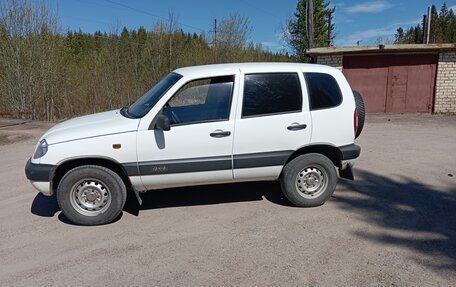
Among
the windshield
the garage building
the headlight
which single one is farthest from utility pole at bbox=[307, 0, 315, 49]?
the headlight

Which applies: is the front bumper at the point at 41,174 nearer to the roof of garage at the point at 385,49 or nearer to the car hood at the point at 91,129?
the car hood at the point at 91,129

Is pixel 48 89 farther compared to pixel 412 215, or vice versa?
pixel 48 89

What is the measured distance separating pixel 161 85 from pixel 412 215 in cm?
361

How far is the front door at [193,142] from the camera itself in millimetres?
3848

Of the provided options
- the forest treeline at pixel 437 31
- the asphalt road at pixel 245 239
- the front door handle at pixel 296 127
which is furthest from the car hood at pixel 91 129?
the forest treeline at pixel 437 31

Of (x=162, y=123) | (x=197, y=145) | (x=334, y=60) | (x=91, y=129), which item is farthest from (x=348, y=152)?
(x=334, y=60)

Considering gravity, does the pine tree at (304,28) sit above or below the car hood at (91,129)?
above

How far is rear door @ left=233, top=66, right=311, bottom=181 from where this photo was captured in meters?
4.02

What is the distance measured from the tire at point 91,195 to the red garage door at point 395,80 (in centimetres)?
1224

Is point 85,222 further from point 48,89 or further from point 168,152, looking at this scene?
point 48,89

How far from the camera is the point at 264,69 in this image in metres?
4.19

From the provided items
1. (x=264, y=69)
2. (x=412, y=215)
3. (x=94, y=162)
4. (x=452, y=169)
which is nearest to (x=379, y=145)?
(x=452, y=169)

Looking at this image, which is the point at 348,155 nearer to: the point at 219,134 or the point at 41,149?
the point at 219,134

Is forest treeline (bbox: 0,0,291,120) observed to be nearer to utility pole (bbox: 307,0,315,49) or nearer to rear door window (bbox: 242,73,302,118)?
utility pole (bbox: 307,0,315,49)
